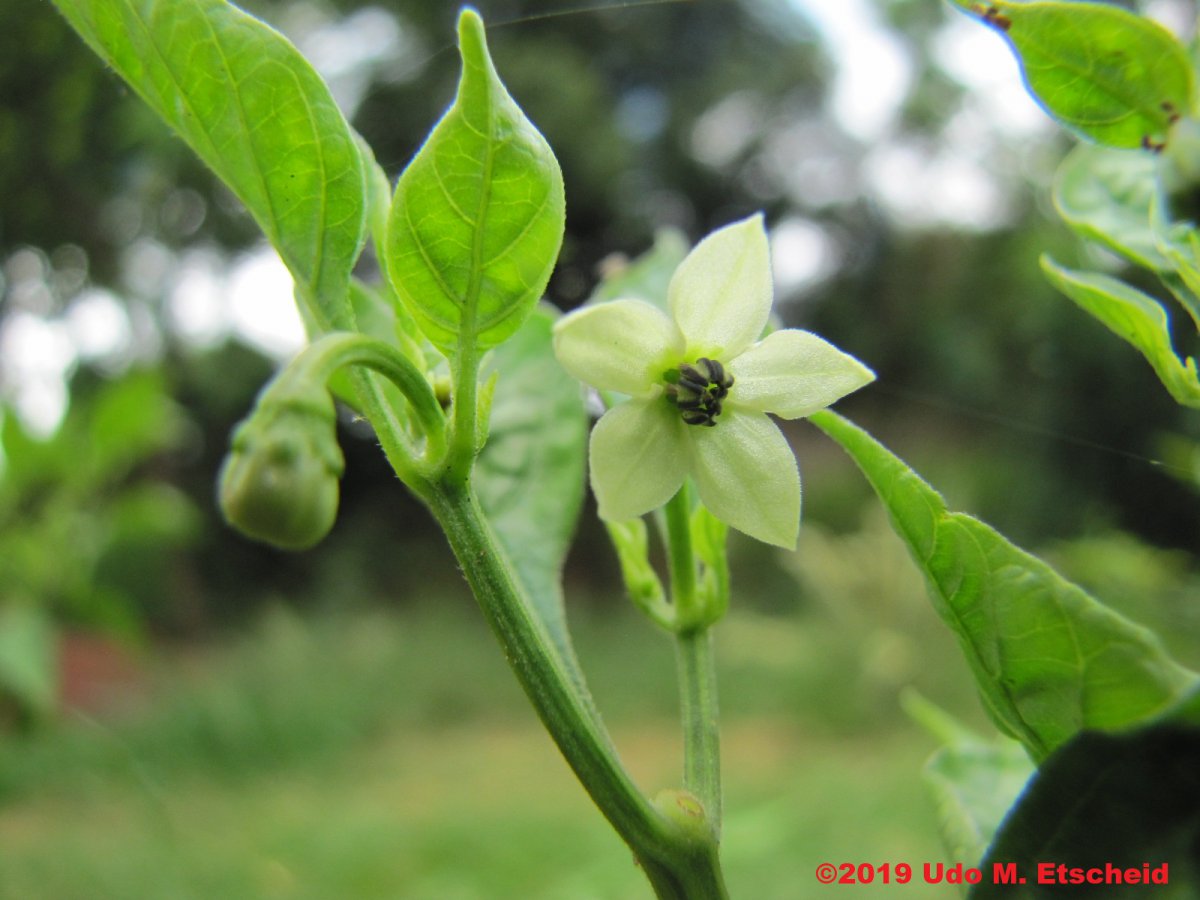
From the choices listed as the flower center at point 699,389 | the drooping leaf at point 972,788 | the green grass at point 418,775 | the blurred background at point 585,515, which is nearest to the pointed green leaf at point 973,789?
the drooping leaf at point 972,788

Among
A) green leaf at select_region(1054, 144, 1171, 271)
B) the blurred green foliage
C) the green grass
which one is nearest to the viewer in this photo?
green leaf at select_region(1054, 144, 1171, 271)

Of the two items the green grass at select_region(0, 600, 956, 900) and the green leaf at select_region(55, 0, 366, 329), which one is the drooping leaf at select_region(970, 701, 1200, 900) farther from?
the green grass at select_region(0, 600, 956, 900)

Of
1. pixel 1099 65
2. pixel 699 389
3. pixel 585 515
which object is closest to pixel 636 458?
pixel 699 389

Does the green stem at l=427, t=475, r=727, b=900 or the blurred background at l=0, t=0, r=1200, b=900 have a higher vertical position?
the green stem at l=427, t=475, r=727, b=900

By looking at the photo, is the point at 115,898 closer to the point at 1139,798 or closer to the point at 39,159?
the point at 39,159

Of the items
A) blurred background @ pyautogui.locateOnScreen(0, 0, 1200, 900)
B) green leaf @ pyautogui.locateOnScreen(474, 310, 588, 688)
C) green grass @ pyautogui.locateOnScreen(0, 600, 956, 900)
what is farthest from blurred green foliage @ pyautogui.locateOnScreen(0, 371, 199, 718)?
green leaf @ pyautogui.locateOnScreen(474, 310, 588, 688)

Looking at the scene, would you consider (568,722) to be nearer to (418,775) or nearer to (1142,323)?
(1142,323)

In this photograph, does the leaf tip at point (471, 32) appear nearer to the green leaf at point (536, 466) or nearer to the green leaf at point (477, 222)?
the green leaf at point (477, 222)
